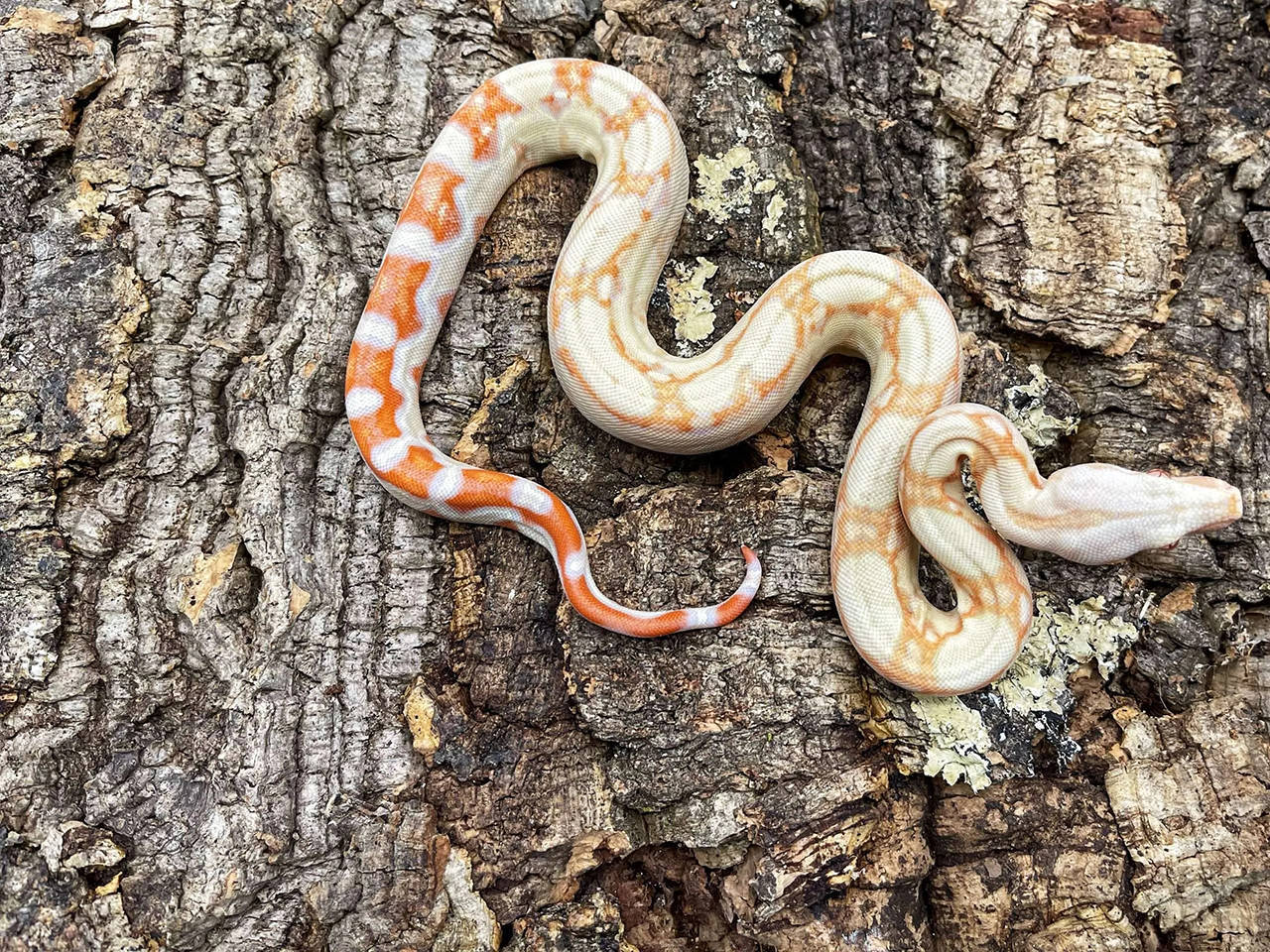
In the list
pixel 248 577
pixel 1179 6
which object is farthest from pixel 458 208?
pixel 1179 6

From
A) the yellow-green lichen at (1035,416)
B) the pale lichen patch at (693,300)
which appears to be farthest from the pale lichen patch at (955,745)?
the pale lichen patch at (693,300)

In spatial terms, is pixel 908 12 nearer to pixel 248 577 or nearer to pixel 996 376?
pixel 996 376

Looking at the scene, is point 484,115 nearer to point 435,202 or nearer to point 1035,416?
point 435,202

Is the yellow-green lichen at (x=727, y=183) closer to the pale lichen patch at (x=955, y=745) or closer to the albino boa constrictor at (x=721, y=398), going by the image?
the albino boa constrictor at (x=721, y=398)

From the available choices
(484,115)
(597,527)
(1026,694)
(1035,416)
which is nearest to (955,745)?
(1026,694)

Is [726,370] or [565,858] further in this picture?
[726,370]
